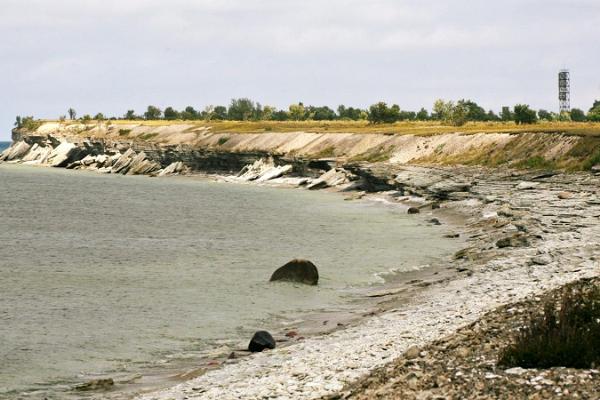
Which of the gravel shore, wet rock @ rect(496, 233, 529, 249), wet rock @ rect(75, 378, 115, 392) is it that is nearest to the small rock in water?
the gravel shore

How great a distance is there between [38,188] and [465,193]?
6576 centimetres

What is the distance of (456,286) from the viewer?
1137 inches

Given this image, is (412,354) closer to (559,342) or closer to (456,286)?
(559,342)

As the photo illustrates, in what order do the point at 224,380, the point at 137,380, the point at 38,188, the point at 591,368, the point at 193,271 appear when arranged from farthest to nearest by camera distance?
the point at 38,188 < the point at 193,271 < the point at 137,380 < the point at 224,380 < the point at 591,368

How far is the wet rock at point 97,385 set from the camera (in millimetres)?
19859

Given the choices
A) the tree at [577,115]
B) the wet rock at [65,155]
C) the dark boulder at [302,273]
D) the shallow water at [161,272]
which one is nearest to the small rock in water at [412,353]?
the shallow water at [161,272]

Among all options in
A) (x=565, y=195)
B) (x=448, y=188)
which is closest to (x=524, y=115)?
(x=448, y=188)

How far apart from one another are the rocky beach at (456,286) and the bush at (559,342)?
1.10 ft

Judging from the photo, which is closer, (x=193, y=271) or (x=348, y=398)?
(x=348, y=398)

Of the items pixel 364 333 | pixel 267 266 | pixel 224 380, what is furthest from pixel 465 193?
pixel 224 380

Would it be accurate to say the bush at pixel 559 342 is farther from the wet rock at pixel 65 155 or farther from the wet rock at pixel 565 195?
the wet rock at pixel 65 155

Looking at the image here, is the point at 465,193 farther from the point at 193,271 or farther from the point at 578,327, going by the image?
the point at 578,327

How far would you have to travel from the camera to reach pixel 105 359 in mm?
22984

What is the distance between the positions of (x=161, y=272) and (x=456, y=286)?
1617cm
